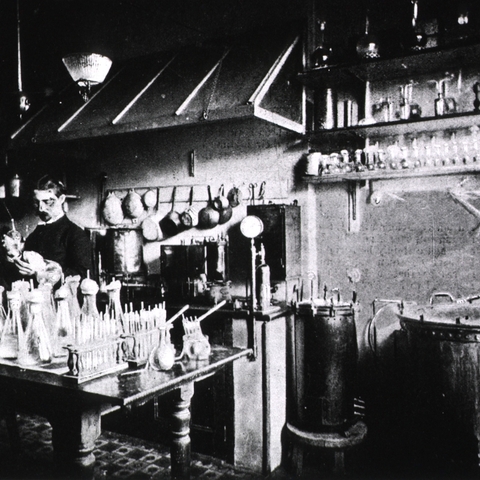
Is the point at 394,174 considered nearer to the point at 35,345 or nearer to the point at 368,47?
the point at 368,47

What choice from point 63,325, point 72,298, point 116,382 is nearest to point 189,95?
point 72,298

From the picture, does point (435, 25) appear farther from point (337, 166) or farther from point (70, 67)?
point (70, 67)

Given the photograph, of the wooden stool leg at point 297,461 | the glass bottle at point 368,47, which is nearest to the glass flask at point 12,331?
the wooden stool leg at point 297,461

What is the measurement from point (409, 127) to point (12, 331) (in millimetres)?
3083

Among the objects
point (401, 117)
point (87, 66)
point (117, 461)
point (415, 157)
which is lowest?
point (117, 461)

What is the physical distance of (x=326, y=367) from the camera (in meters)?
4.00

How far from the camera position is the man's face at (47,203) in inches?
179

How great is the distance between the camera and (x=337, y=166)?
4297 millimetres

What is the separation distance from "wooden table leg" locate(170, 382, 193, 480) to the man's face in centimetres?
235

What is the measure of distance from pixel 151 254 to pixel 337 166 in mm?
2253

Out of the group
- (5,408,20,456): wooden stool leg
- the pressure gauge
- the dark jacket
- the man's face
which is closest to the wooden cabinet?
the pressure gauge

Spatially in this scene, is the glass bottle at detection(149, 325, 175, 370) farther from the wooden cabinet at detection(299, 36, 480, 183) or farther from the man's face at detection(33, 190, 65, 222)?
the man's face at detection(33, 190, 65, 222)

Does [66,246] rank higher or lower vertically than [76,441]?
higher

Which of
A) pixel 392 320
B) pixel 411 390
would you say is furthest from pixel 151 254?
pixel 411 390
